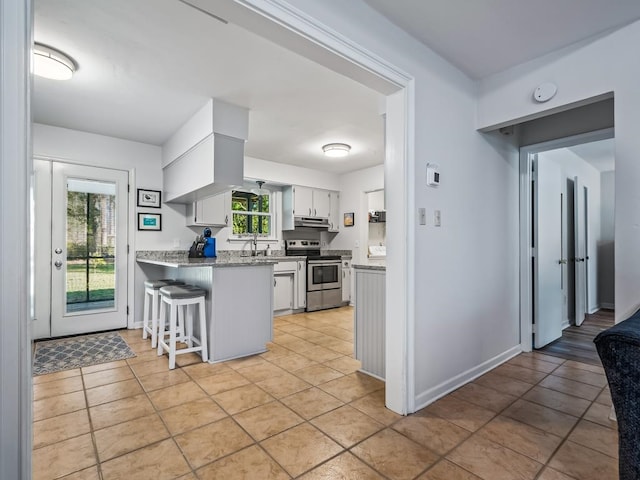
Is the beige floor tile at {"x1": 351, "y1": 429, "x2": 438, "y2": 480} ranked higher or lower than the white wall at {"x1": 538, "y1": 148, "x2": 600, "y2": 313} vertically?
lower

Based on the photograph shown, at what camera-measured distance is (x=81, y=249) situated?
13.7ft

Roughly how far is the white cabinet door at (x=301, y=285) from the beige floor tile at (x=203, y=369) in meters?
2.49

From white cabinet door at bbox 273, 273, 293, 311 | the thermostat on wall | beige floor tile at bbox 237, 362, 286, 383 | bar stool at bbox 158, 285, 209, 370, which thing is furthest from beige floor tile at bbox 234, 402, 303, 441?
white cabinet door at bbox 273, 273, 293, 311

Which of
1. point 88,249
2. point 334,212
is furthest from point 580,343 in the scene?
point 88,249

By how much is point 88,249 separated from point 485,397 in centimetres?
455

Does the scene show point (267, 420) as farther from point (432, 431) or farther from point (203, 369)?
point (203, 369)

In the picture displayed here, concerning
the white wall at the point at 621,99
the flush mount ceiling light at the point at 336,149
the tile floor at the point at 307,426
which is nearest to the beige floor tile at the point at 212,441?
the tile floor at the point at 307,426

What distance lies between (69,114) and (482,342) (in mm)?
4664

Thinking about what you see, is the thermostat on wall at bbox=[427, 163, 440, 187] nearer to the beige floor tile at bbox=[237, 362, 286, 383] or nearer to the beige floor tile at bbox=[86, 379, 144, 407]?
the beige floor tile at bbox=[237, 362, 286, 383]

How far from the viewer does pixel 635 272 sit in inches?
80.0

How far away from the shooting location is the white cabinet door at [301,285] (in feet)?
18.0

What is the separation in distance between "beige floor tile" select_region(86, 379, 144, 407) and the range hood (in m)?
1.86

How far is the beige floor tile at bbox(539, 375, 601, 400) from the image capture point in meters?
2.44

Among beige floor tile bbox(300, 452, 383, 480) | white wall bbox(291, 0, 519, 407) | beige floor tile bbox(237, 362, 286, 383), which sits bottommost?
beige floor tile bbox(237, 362, 286, 383)
